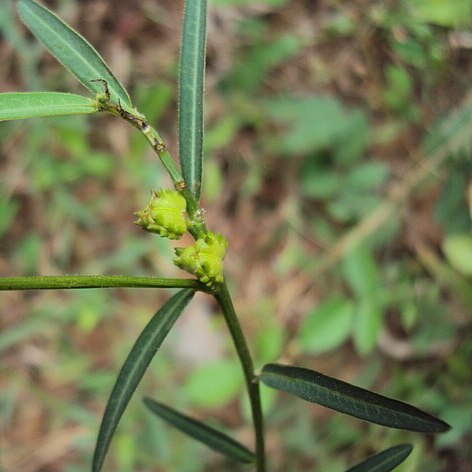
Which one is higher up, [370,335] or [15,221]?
[15,221]

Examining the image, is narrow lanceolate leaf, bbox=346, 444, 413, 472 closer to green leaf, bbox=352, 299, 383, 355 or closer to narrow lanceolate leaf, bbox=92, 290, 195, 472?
narrow lanceolate leaf, bbox=92, 290, 195, 472

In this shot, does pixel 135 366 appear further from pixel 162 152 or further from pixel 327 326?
pixel 327 326

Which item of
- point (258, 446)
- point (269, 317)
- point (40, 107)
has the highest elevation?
point (269, 317)

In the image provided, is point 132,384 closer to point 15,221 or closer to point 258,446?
point 258,446

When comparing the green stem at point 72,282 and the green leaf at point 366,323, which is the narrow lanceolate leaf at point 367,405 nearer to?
the green stem at point 72,282

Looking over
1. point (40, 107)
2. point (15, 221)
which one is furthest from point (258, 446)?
point (15, 221)

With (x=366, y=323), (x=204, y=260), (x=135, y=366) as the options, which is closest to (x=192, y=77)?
(x=204, y=260)
